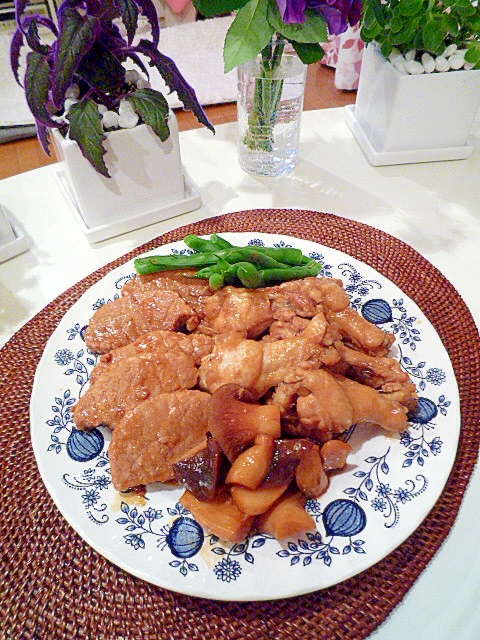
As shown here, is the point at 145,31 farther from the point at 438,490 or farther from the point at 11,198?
the point at 438,490

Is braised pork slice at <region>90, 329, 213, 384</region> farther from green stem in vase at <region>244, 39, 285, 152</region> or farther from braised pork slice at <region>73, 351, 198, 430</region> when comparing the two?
green stem in vase at <region>244, 39, 285, 152</region>

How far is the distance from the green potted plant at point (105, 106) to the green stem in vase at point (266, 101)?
0.32 meters

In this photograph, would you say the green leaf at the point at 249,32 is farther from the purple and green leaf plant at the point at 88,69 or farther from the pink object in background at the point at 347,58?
the pink object in background at the point at 347,58

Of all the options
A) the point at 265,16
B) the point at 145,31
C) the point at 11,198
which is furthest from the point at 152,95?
the point at 145,31

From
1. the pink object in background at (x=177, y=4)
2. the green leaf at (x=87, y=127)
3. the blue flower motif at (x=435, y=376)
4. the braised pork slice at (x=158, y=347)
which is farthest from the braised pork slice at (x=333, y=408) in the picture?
the pink object in background at (x=177, y=4)

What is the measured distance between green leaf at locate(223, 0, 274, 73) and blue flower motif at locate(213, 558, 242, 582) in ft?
4.53

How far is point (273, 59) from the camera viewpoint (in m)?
1.67

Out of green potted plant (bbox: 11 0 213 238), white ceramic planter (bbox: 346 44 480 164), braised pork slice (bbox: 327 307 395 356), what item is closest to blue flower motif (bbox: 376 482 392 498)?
braised pork slice (bbox: 327 307 395 356)

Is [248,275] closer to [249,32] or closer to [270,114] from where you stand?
[249,32]

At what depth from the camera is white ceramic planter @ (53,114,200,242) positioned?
1.54 meters

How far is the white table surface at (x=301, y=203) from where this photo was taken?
5.22 ft

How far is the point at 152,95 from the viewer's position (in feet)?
4.95

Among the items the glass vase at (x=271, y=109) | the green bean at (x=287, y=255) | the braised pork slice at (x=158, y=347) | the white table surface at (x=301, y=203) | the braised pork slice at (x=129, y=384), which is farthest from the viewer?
the glass vase at (x=271, y=109)

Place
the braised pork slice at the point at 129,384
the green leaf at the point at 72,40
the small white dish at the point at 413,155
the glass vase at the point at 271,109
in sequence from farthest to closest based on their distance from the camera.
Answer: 1. the small white dish at the point at 413,155
2. the glass vase at the point at 271,109
3. the green leaf at the point at 72,40
4. the braised pork slice at the point at 129,384
